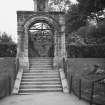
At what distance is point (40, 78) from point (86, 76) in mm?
2827

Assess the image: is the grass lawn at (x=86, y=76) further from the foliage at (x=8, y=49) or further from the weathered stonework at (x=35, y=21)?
the foliage at (x=8, y=49)

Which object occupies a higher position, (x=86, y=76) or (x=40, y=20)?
(x=40, y=20)

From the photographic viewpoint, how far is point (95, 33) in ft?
37.9

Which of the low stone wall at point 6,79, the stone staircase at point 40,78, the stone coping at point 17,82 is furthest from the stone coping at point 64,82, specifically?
the low stone wall at point 6,79

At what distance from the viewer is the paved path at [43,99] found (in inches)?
370

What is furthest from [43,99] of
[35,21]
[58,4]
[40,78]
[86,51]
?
[58,4]

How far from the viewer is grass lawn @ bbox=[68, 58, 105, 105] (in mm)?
10062

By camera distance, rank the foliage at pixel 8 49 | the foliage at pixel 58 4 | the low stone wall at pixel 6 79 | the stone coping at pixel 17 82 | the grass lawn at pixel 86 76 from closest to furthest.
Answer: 1. the grass lawn at pixel 86 76
2. the low stone wall at pixel 6 79
3. the stone coping at pixel 17 82
4. the foliage at pixel 8 49
5. the foliage at pixel 58 4

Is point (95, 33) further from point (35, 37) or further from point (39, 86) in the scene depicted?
point (35, 37)

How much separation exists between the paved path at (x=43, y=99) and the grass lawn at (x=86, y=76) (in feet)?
1.84

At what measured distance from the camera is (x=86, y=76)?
13602mm

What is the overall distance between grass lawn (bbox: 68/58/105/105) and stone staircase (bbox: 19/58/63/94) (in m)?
1.09

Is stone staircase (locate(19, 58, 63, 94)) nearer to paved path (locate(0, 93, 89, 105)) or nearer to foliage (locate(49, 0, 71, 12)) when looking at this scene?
paved path (locate(0, 93, 89, 105))

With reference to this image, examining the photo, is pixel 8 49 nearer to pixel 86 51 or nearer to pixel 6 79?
pixel 86 51
